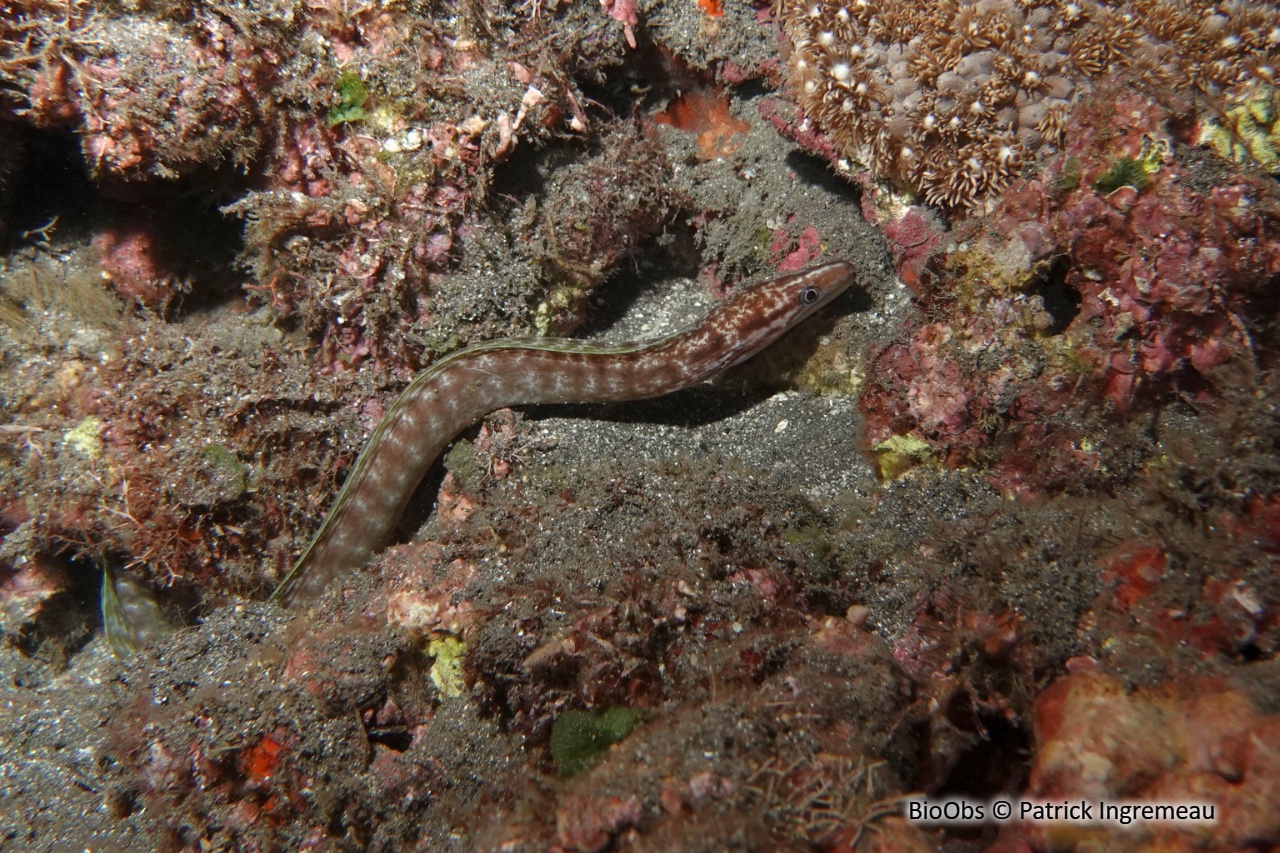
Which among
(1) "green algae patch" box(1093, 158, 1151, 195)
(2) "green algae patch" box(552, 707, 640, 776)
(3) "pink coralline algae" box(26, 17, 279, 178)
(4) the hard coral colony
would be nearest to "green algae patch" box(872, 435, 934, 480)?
(4) the hard coral colony

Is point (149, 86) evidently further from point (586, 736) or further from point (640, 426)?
point (586, 736)

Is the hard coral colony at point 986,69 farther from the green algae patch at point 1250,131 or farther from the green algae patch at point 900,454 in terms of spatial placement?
the green algae patch at point 900,454

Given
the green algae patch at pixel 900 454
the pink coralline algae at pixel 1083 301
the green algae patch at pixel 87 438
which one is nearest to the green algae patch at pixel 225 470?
the green algae patch at pixel 87 438

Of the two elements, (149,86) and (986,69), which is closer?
(986,69)

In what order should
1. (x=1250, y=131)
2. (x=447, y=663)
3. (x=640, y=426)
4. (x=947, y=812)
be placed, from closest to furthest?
1. (x=947, y=812)
2. (x=1250, y=131)
3. (x=447, y=663)
4. (x=640, y=426)

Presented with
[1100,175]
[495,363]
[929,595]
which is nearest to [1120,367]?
[1100,175]

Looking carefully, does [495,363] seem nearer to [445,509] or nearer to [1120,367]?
[445,509]

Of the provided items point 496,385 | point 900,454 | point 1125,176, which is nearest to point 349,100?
point 496,385
